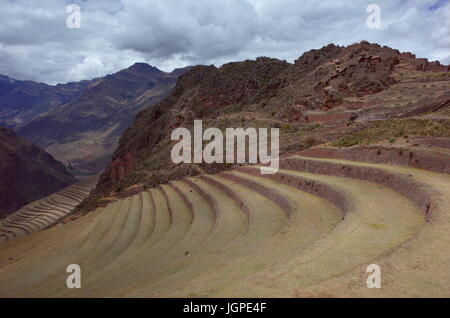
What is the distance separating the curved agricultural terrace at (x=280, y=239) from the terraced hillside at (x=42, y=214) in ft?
105

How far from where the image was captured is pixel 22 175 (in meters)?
92.4

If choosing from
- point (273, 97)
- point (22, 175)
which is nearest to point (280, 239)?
point (273, 97)

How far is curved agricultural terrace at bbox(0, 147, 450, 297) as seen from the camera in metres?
5.04

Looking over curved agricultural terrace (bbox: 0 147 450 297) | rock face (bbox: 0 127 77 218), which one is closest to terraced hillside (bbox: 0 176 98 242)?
rock face (bbox: 0 127 77 218)

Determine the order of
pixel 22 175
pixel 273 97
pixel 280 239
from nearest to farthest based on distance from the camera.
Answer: pixel 280 239
pixel 273 97
pixel 22 175

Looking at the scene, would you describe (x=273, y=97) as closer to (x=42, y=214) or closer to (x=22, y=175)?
(x=42, y=214)

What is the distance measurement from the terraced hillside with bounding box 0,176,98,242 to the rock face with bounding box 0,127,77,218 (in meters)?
17.2

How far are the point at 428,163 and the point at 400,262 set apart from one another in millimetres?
7611

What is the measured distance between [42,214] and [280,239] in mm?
59632

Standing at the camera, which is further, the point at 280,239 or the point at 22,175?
the point at 22,175

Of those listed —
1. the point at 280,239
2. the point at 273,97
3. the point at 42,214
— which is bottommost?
the point at 42,214

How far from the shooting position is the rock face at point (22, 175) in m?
84.5

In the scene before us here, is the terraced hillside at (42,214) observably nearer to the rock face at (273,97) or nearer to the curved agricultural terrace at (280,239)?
the rock face at (273,97)

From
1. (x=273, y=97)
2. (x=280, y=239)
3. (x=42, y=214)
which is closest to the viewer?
(x=280, y=239)
